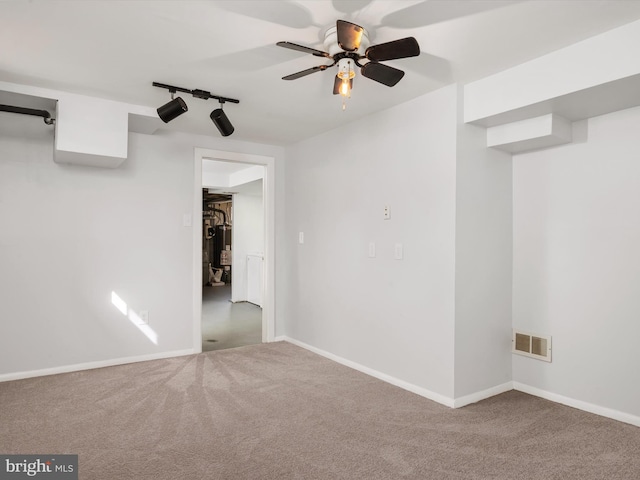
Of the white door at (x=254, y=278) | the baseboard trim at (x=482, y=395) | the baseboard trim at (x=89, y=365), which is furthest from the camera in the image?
the white door at (x=254, y=278)

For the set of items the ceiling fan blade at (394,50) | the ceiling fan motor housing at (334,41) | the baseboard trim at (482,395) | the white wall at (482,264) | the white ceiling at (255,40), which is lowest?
the baseboard trim at (482,395)

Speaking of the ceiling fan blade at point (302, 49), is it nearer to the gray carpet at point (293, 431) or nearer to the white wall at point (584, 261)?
the white wall at point (584, 261)

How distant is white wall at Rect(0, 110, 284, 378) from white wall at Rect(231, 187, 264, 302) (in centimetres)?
364

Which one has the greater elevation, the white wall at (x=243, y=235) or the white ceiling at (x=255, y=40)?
the white ceiling at (x=255, y=40)

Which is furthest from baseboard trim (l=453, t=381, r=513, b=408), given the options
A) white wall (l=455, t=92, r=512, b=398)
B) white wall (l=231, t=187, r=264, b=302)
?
white wall (l=231, t=187, r=264, b=302)

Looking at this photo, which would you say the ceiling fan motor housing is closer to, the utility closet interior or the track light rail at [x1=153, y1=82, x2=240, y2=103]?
the track light rail at [x1=153, y1=82, x2=240, y2=103]

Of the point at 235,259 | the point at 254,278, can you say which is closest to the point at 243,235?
the point at 235,259

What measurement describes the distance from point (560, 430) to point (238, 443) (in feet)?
6.58

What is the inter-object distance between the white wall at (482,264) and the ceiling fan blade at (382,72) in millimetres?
952

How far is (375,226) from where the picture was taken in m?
3.65

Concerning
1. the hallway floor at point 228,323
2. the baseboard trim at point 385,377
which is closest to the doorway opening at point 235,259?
the hallway floor at point 228,323

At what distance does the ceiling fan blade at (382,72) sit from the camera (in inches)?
84.4

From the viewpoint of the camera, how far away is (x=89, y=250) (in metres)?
3.80

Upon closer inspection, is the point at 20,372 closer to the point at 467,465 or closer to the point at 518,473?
the point at 467,465
